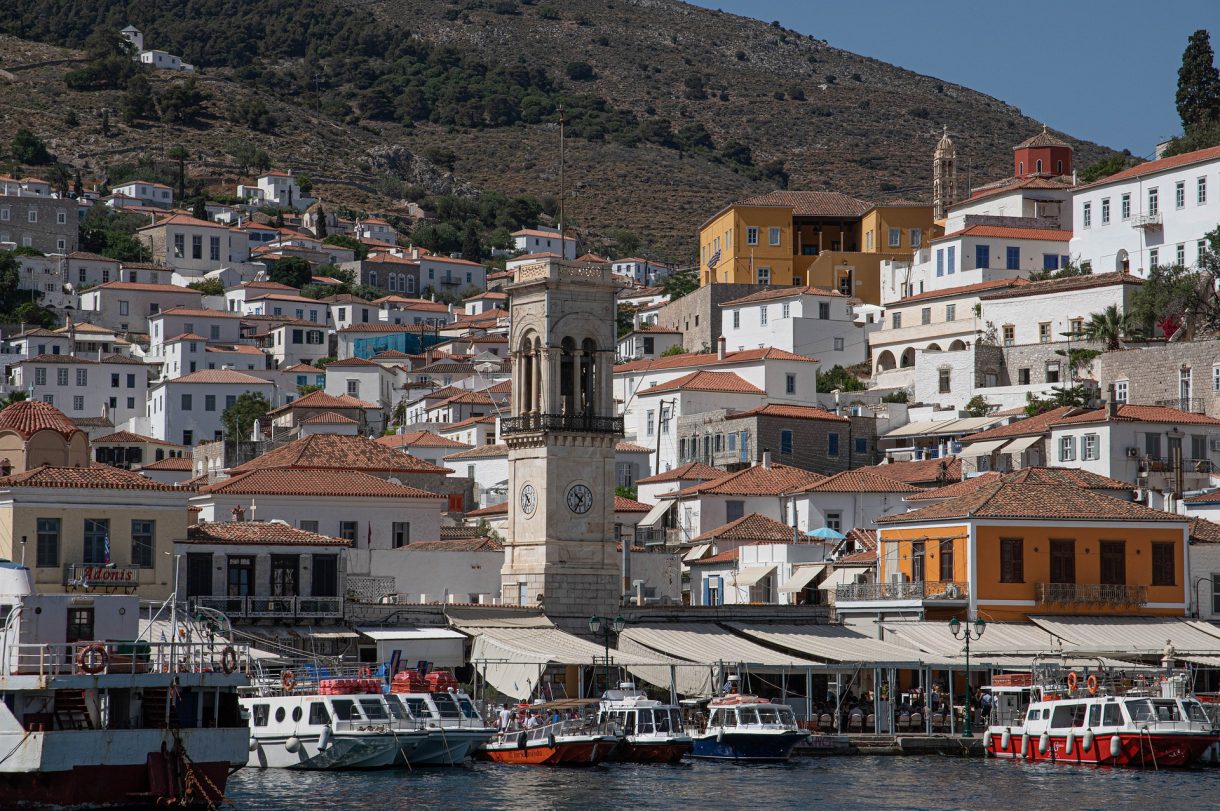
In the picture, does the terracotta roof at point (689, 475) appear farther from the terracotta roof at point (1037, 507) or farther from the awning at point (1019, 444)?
the terracotta roof at point (1037, 507)

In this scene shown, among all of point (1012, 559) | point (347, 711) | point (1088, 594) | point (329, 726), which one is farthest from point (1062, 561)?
point (329, 726)

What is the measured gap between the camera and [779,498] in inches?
3031

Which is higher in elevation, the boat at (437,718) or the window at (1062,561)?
the window at (1062,561)

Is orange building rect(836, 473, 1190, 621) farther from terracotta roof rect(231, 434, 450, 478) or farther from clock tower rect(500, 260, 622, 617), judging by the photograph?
terracotta roof rect(231, 434, 450, 478)

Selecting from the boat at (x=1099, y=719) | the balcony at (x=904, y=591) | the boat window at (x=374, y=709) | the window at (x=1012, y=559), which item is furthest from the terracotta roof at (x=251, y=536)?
the window at (x=1012, y=559)

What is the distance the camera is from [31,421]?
206 feet

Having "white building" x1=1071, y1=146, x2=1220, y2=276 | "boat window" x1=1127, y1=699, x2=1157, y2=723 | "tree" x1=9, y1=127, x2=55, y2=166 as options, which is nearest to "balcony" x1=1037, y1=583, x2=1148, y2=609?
"boat window" x1=1127, y1=699, x2=1157, y2=723

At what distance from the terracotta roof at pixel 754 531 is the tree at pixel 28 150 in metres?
131

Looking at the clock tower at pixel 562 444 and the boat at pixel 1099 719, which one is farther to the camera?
the clock tower at pixel 562 444

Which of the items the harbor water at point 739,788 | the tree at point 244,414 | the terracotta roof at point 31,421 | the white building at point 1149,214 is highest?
the white building at point 1149,214

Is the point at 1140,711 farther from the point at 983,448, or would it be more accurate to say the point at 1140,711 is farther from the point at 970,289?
the point at 970,289

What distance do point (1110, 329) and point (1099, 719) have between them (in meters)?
40.3

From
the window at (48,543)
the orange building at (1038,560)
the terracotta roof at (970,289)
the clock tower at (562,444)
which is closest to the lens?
the window at (48,543)

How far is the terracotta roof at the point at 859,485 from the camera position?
74.8m
